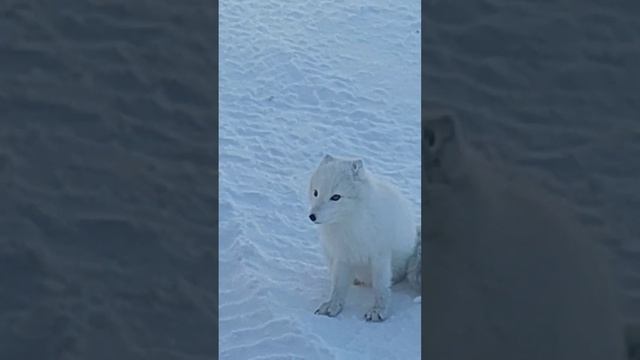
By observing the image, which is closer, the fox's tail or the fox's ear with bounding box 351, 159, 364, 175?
the fox's ear with bounding box 351, 159, 364, 175

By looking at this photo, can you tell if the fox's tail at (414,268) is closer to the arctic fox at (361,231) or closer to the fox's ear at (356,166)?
the arctic fox at (361,231)

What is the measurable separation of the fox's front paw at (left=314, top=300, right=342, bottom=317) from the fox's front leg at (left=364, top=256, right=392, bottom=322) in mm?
74

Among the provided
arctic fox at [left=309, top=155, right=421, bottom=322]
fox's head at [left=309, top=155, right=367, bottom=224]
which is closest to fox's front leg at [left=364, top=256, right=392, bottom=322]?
arctic fox at [left=309, top=155, right=421, bottom=322]

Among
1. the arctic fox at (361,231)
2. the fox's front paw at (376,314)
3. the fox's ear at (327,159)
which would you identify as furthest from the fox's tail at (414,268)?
the fox's ear at (327,159)

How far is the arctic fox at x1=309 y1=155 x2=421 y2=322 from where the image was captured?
229 cm

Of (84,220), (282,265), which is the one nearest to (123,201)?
(84,220)

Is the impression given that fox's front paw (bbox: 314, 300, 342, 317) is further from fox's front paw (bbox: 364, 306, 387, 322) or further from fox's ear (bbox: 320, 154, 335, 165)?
fox's ear (bbox: 320, 154, 335, 165)

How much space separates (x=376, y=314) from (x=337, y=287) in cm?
11

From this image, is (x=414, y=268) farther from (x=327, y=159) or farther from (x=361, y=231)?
(x=327, y=159)

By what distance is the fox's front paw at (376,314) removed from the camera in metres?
2.29

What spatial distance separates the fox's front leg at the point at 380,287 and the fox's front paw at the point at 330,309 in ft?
0.24
